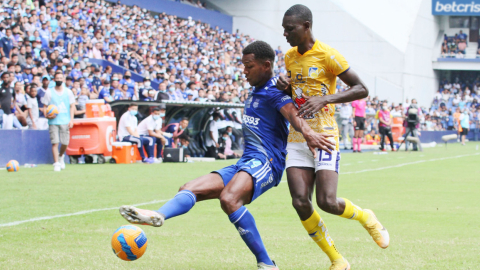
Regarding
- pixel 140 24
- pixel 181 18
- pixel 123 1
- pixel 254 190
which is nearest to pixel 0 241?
pixel 254 190

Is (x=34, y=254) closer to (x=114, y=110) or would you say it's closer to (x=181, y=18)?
(x=114, y=110)

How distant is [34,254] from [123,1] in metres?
31.3

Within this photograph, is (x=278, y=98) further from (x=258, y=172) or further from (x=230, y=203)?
(x=230, y=203)

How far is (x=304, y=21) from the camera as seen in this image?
501 centimetres

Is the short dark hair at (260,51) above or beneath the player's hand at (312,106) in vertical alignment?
above

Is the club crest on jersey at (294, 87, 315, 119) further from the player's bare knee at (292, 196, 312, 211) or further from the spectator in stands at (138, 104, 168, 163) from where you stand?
the spectator in stands at (138, 104, 168, 163)

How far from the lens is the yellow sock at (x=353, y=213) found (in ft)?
16.9

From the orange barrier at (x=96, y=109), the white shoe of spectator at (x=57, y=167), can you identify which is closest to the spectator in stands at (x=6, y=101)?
the orange barrier at (x=96, y=109)

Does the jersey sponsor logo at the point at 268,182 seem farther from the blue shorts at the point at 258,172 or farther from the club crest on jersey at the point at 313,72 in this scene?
the club crest on jersey at the point at 313,72

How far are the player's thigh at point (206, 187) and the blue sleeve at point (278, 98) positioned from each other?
79cm

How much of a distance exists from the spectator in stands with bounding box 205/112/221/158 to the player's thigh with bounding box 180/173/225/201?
1524 cm

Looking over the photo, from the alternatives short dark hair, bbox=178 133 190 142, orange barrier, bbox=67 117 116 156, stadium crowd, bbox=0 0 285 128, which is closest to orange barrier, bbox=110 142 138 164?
orange barrier, bbox=67 117 116 156

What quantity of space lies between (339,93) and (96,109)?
13.0 m

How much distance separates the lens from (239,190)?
4672 mm
